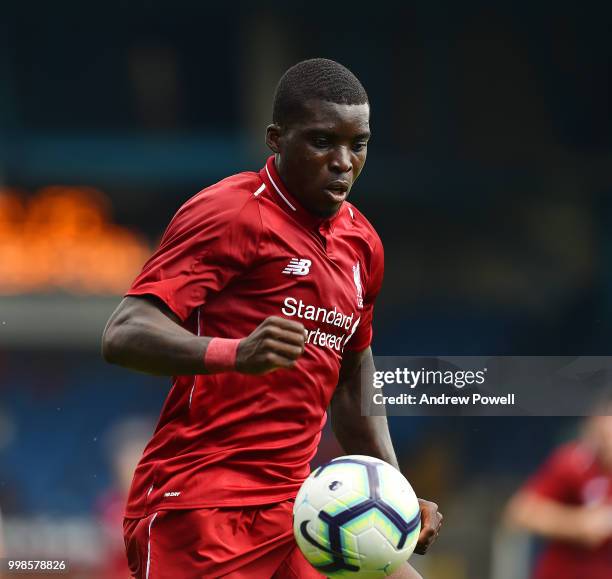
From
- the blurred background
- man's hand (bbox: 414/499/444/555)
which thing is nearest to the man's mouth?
man's hand (bbox: 414/499/444/555)

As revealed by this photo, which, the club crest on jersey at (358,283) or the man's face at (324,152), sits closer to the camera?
the man's face at (324,152)

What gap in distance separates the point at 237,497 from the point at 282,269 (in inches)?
26.3

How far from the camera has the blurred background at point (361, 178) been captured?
12523mm

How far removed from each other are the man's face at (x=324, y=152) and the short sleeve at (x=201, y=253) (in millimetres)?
219

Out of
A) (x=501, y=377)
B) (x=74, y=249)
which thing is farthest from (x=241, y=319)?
(x=74, y=249)

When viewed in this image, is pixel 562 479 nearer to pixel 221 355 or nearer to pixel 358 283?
Answer: pixel 358 283

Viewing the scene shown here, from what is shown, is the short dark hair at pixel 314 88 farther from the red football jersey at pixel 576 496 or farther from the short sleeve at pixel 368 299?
the red football jersey at pixel 576 496

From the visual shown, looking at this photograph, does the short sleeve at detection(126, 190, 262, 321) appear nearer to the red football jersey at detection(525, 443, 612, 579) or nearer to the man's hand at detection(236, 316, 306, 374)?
the man's hand at detection(236, 316, 306, 374)

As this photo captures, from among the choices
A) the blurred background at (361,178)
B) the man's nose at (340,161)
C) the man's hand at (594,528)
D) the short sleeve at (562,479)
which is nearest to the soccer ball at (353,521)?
the man's nose at (340,161)

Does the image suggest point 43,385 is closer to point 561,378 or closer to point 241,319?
point 561,378

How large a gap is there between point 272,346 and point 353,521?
65 cm

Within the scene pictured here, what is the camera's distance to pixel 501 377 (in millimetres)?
7590

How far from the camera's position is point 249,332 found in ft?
12.5

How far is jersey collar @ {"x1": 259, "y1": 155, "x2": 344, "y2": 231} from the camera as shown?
3.96 meters
